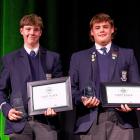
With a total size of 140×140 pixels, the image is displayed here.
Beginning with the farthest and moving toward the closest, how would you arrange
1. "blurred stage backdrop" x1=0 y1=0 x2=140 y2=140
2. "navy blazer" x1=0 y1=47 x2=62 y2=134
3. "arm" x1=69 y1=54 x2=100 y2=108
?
"blurred stage backdrop" x1=0 y1=0 x2=140 y2=140 → "navy blazer" x1=0 y1=47 x2=62 y2=134 → "arm" x1=69 y1=54 x2=100 y2=108

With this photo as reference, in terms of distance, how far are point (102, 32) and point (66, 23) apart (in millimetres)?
685

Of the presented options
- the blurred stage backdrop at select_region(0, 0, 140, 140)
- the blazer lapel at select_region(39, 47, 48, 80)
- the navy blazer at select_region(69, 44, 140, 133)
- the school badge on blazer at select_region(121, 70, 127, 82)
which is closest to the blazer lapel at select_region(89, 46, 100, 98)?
the navy blazer at select_region(69, 44, 140, 133)

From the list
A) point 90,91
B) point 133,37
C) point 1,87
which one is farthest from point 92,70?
point 133,37

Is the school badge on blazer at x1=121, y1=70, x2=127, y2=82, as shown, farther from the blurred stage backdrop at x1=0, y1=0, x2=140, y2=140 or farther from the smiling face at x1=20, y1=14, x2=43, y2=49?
the blurred stage backdrop at x1=0, y1=0, x2=140, y2=140

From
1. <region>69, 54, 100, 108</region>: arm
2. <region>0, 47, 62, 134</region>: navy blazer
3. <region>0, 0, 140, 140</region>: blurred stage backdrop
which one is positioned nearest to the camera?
Result: <region>69, 54, 100, 108</region>: arm

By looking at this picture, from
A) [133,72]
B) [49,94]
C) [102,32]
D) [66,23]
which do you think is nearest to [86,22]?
[66,23]

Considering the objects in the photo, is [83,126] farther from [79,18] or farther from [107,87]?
[79,18]

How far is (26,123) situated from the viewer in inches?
97.6

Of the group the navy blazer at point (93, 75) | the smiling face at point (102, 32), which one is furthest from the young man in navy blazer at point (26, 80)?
the smiling face at point (102, 32)

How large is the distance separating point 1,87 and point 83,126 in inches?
19.1

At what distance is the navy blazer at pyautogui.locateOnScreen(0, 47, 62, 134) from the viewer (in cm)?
254

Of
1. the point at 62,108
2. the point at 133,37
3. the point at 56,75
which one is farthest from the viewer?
the point at 133,37

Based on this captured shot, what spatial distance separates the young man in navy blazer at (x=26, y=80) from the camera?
2479 millimetres

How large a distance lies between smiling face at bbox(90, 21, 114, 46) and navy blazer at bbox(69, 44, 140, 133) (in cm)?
5
